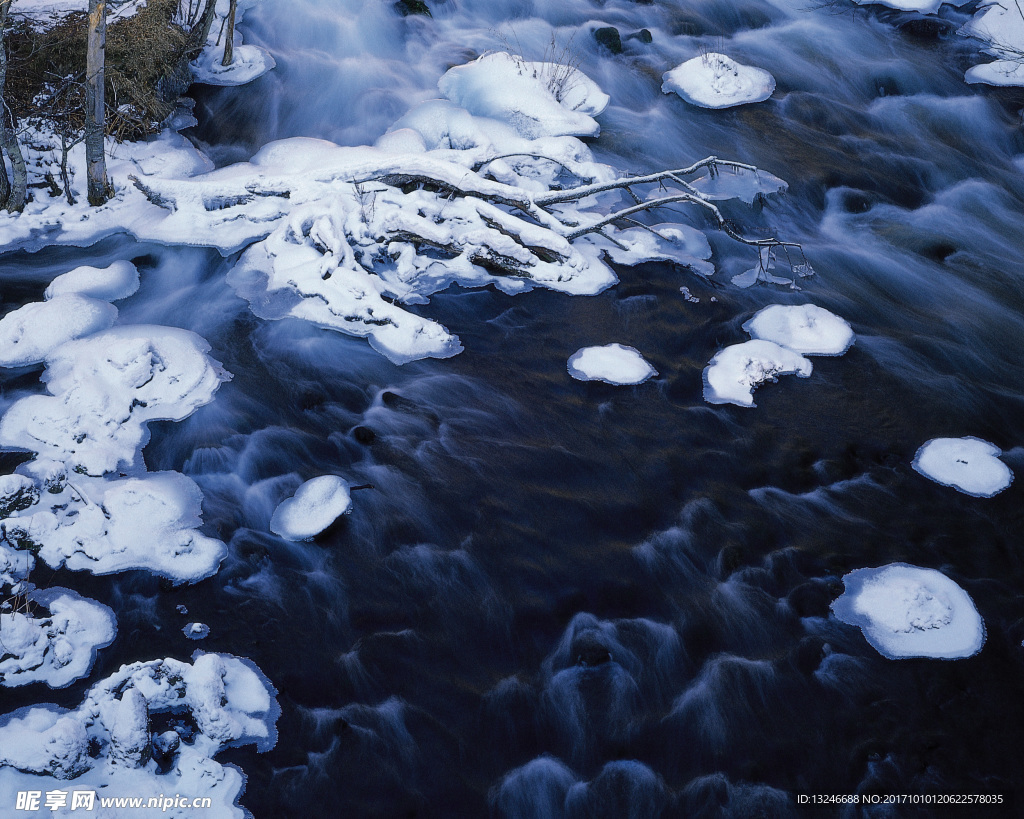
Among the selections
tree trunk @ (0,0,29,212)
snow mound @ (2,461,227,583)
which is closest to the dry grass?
tree trunk @ (0,0,29,212)

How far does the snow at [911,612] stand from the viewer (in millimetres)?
4098

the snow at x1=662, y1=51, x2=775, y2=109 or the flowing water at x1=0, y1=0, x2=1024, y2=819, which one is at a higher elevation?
the snow at x1=662, y1=51, x2=775, y2=109

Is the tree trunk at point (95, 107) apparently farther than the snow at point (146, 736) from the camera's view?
Yes

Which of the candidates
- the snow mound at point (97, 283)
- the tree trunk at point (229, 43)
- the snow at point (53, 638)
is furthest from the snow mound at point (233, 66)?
the snow at point (53, 638)

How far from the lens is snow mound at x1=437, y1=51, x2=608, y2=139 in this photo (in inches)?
323

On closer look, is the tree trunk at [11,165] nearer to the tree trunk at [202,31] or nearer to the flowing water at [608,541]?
the flowing water at [608,541]

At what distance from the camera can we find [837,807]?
3.52 m

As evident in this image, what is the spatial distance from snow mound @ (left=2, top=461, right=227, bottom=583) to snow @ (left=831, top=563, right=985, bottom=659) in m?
3.38

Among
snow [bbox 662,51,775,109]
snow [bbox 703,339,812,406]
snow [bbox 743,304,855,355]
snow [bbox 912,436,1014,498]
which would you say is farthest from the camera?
snow [bbox 662,51,775,109]

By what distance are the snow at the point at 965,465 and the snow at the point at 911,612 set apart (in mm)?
835

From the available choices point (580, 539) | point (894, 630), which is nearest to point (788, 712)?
point (894, 630)

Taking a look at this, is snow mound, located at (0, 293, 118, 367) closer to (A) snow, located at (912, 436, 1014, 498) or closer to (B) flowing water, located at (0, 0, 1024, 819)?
(B) flowing water, located at (0, 0, 1024, 819)

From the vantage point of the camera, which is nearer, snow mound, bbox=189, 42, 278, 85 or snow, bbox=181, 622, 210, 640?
snow, bbox=181, 622, 210, 640

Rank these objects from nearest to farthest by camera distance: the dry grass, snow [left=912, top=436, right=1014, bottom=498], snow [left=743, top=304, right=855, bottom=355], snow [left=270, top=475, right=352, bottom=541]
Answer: snow [left=270, top=475, right=352, bottom=541]
snow [left=912, top=436, right=1014, bottom=498]
snow [left=743, top=304, right=855, bottom=355]
the dry grass
